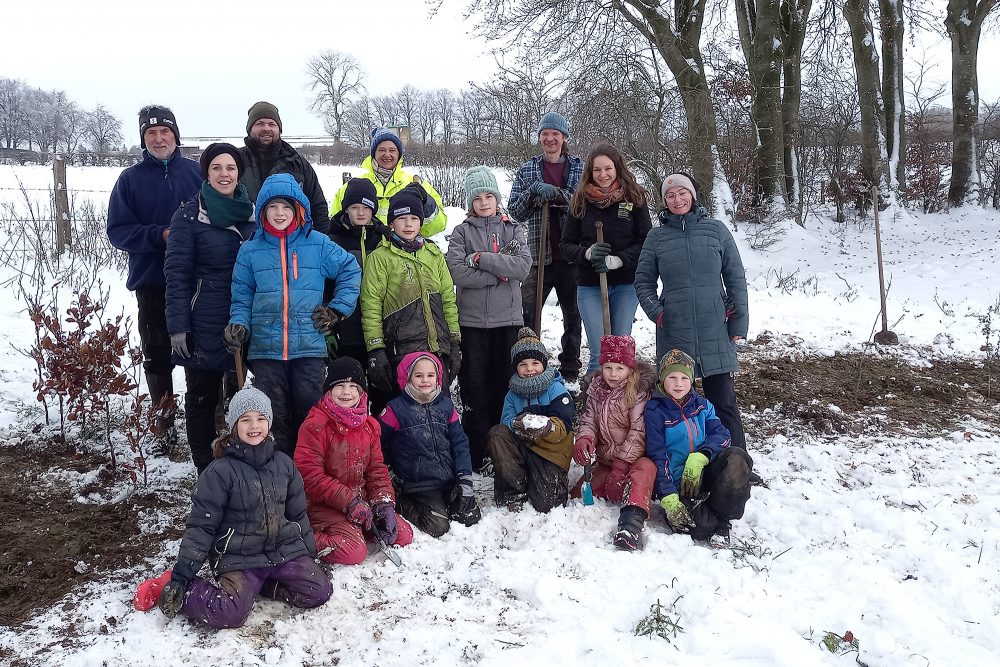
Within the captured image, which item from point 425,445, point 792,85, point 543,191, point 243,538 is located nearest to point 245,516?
point 243,538

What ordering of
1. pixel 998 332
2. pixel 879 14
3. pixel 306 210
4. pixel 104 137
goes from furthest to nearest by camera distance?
pixel 104 137 < pixel 879 14 < pixel 998 332 < pixel 306 210

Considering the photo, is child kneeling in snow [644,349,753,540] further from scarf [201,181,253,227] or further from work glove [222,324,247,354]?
scarf [201,181,253,227]

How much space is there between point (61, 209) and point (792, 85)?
14138 mm

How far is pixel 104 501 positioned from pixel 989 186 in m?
18.6

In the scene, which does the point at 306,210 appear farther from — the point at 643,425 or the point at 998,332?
the point at 998,332

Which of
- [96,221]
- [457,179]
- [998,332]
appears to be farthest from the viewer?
[457,179]

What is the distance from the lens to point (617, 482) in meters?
3.90

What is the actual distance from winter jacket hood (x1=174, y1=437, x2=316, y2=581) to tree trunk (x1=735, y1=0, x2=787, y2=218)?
44.7ft

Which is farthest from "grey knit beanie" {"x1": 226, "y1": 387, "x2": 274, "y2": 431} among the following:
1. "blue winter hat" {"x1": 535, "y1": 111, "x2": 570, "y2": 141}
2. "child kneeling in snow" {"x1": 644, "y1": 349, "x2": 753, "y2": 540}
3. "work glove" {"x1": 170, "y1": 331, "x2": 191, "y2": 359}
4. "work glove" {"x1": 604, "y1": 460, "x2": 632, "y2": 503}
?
"blue winter hat" {"x1": 535, "y1": 111, "x2": 570, "y2": 141}

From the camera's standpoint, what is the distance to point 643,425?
3980mm

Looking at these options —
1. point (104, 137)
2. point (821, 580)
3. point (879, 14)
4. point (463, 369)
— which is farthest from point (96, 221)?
point (104, 137)

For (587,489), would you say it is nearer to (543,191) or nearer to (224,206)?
(543,191)

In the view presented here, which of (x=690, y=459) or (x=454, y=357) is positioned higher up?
(x=454, y=357)

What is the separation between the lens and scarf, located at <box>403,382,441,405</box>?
388 cm
